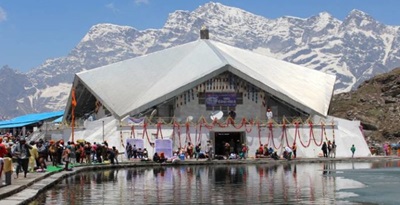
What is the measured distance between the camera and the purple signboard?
55.6 metres

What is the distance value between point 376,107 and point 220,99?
48240 mm

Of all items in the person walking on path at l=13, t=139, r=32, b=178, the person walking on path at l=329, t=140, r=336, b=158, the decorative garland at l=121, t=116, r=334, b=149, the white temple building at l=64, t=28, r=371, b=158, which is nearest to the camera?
the person walking on path at l=13, t=139, r=32, b=178

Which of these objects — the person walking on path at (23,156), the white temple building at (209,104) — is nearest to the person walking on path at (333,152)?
the white temple building at (209,104)

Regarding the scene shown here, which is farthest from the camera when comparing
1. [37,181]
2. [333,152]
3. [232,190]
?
[333,152]

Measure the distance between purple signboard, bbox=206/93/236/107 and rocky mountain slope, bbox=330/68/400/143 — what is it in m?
34.0

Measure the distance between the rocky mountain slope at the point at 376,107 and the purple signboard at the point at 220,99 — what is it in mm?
34022

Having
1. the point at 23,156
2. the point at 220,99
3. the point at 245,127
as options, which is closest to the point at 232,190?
the point at 23,156

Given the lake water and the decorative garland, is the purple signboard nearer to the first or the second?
the decorative garland

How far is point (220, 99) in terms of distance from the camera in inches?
2192

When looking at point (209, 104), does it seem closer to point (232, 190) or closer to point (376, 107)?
point (232, 190)

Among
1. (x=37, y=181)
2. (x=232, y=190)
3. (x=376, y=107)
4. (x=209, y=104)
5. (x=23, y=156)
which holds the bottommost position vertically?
(x=232, y=190)

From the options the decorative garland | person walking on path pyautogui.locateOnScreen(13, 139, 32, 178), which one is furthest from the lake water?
the decorative garland

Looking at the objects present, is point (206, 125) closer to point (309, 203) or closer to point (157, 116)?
point (157, 116)

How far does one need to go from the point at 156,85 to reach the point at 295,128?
12019 mm
